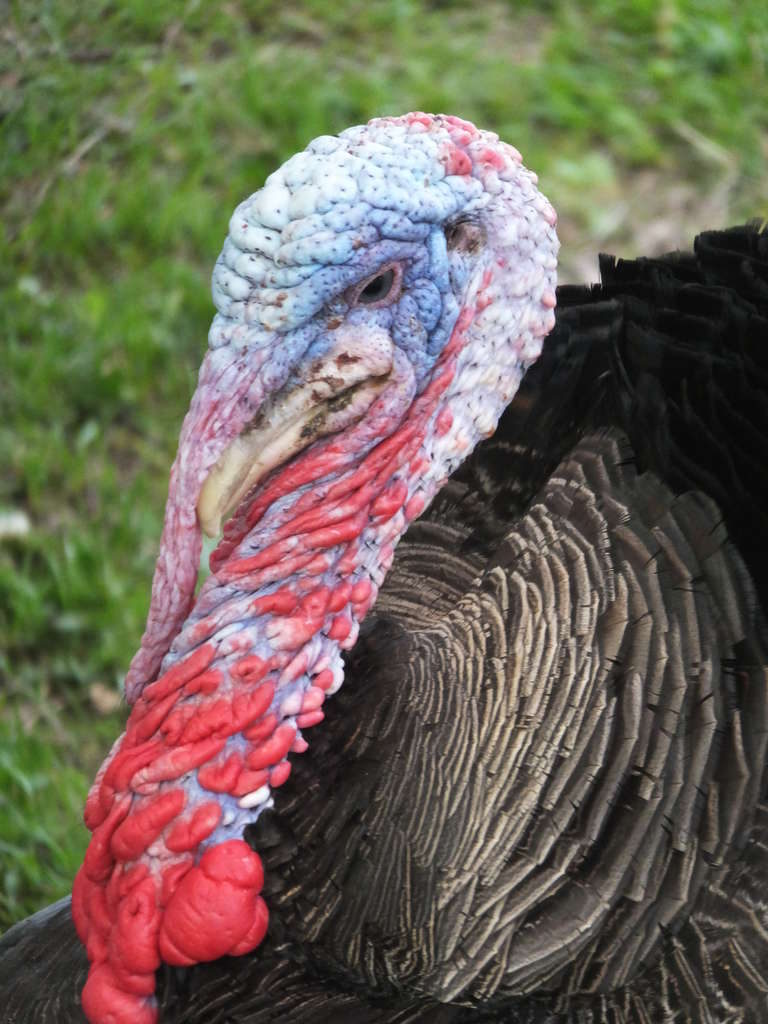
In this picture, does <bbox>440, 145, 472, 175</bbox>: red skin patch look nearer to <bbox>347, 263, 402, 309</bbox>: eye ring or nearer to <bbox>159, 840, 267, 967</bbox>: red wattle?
<bbox>347, 263, 402, 309</bbox>: eye ring

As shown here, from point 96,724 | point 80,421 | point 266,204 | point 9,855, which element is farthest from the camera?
point 80,421

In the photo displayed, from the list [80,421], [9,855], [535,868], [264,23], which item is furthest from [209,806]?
[264,23]

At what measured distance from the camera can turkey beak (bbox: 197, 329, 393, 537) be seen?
1632 millimetres

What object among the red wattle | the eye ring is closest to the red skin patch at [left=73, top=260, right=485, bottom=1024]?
the red wattle

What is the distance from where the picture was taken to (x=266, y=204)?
5.09ft

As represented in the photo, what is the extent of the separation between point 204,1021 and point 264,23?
3.55m

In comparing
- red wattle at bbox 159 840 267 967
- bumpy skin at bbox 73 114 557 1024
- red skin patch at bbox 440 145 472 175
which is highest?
red skin patch at bbox 440 145 472 175

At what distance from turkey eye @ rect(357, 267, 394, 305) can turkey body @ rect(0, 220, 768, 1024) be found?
0.40 meters

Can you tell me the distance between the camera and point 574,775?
1.66 meters

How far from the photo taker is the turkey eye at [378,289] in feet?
5.38

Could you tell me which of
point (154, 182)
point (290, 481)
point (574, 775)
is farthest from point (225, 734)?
point (154, 182)

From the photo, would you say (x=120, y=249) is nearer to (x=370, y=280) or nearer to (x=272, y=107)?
(x=272, y=107)

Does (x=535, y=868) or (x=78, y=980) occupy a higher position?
(x=535, y=868)

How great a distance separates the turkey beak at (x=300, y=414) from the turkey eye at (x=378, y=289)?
4cm
